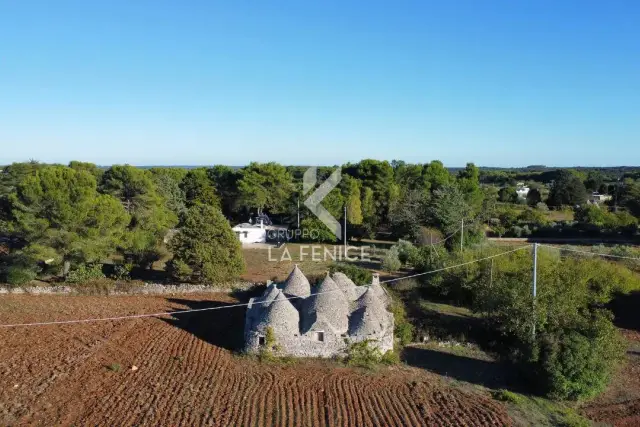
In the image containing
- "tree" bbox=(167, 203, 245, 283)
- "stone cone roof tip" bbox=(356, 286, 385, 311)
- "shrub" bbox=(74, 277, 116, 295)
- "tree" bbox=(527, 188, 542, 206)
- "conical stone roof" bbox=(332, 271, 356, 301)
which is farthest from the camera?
"tree" bbox=(527, 188, 542, 206)

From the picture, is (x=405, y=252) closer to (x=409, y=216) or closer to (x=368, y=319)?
(x=409, y=216)

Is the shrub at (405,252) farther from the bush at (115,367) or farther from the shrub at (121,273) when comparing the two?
the bush at (115,367)

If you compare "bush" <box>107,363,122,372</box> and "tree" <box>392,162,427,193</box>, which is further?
"tree" <box>392,162,427,193</box>

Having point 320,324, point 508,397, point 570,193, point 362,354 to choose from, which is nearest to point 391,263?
point 362,354

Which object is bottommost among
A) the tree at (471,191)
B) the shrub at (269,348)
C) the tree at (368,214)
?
the shrub at (269,348)

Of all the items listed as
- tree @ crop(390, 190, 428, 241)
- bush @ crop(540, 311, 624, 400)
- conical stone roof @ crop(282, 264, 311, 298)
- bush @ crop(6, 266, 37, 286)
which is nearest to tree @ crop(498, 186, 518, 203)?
tree @ crop(390, 190, 428, 241)

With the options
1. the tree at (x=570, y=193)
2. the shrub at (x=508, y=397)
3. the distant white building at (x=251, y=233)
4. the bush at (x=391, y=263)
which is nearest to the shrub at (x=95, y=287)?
the distant white building at (x=251, y=233)

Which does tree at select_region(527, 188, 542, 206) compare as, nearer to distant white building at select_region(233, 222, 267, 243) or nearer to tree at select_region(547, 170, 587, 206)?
tree at select_region(547, 170, 587, 206)

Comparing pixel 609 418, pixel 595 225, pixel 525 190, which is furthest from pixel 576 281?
pixel 525 190
